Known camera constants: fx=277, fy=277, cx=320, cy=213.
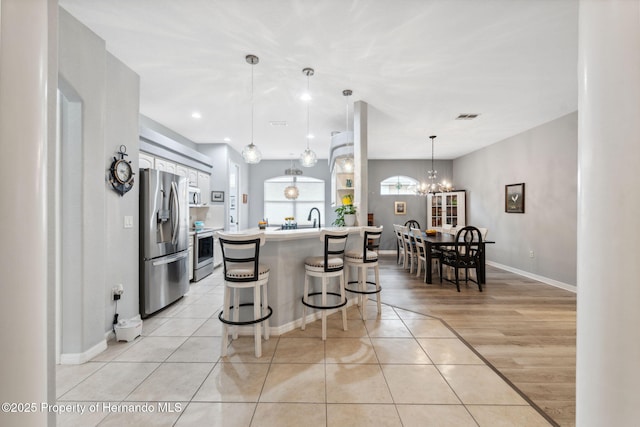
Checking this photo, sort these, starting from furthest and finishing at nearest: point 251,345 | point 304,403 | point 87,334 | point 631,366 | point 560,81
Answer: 1. point 560,81
2. point 251,345
3. point 87,334
4. point 304,403
5. point 631,366

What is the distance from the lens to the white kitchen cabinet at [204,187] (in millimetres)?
5848

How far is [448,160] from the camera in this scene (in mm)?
8711

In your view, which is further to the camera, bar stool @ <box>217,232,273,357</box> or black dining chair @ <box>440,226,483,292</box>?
black dining chair @ <box>440,226,483,292</box>

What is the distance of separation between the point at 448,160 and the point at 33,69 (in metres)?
9.40

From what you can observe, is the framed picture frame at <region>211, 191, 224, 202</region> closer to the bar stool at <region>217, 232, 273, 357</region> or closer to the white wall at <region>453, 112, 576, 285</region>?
the bar stool at <region>217, 232, 273, 357</region>

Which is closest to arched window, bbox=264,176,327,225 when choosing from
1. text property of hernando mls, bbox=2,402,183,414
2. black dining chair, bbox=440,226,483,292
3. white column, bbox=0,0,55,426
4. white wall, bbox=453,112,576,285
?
white wall, bbox=453,112,576,285

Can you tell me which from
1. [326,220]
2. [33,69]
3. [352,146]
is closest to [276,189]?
[326,220]

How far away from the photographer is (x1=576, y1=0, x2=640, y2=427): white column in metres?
0.67

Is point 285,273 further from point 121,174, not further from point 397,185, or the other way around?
point 397,185

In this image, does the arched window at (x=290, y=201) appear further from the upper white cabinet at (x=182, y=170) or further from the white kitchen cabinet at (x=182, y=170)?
the white kitchen cabinet at (x=182, y=170)

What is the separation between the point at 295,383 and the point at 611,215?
2.04m

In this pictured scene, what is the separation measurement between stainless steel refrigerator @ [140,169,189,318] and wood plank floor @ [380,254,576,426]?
296 centimetres

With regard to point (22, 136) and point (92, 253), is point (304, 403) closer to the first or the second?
point (22, 136)

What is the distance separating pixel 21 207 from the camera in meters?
0.71
